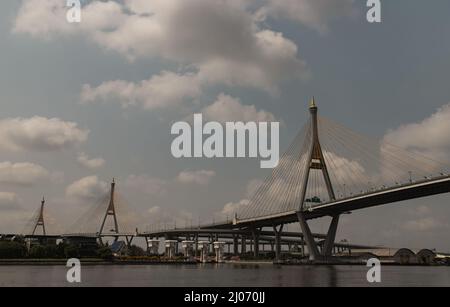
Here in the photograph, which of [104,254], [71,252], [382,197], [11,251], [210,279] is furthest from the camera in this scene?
[104,254]

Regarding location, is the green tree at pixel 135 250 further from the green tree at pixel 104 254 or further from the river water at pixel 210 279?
the river water at pixel 210 279

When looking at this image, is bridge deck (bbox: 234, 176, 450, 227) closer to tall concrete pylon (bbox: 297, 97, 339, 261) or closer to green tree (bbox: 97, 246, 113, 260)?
tall concrete pylon (bbox: 297, 97, 339, 261)

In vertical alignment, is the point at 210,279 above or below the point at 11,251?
below

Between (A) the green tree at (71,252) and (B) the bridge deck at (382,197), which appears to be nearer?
(B) the bridge deck at (382,197)

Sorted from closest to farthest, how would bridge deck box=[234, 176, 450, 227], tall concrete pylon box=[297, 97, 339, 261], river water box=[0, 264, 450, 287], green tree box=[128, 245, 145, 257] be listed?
river water box=[0, 264, 450, 287]
bridge deck box=[234, 176, 450, 227]
tall concrete pylon box=[297, 97, 339, 261]
green tree box=[128, 245, 145, 257]

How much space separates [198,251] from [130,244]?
19.4 m

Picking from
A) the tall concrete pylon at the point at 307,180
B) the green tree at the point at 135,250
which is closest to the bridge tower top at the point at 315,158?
the tall concrete pylon at the point at 307,180

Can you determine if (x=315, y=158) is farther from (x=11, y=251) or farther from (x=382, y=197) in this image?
(x=11, y=251)

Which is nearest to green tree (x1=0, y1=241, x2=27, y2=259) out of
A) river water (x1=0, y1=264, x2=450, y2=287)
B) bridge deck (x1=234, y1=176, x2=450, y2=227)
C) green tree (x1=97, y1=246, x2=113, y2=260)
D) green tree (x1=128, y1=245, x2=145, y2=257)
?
green tree (x1=97, y1=246, x2=113, y2=260)

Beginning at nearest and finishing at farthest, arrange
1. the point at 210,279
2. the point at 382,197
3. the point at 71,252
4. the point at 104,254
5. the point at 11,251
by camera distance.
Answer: the point at 210,279 → the point at 382,197 → the point at 11,251 → the point at 71,252 → the point at 104,254

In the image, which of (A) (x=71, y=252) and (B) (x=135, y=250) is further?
(B) (x=135, y=250)

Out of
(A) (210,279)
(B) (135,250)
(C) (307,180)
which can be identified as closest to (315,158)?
(C) (307,180)
